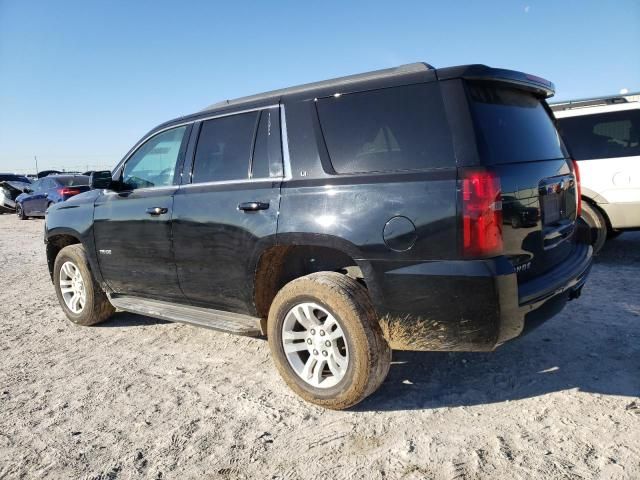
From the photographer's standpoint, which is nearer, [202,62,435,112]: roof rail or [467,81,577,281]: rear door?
[467,81,577,281]: rear door

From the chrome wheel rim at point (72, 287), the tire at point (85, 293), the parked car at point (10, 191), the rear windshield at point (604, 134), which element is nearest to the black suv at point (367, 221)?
the tire at point (85, 293)

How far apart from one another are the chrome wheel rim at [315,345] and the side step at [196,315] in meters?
0.34

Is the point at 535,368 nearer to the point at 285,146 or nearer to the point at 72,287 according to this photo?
the point at 285,146

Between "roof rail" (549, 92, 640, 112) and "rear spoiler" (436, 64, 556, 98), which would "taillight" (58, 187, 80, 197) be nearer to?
"roof rail" (549, 92, 640, 112)

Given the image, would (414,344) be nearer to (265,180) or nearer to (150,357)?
(265,180)

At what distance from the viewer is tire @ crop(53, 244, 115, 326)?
472cm

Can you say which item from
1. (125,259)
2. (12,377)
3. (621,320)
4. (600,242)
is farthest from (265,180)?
(600,242)

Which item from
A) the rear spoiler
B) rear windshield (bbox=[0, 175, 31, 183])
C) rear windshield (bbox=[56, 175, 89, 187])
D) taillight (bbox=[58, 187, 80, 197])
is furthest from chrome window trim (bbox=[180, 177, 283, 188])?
rear windshield (bbox=[0, 175, 31, 183])

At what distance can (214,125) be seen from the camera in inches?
147

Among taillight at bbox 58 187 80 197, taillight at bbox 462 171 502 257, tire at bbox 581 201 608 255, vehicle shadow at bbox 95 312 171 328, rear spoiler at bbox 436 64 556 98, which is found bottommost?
vehicle shadow at bbox 95 312 171 328

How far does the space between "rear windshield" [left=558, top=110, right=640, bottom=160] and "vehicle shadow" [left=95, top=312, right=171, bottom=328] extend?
542 centimetres

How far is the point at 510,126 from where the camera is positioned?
283 centimetres

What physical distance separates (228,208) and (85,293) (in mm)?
2360

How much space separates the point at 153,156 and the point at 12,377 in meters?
2.05
